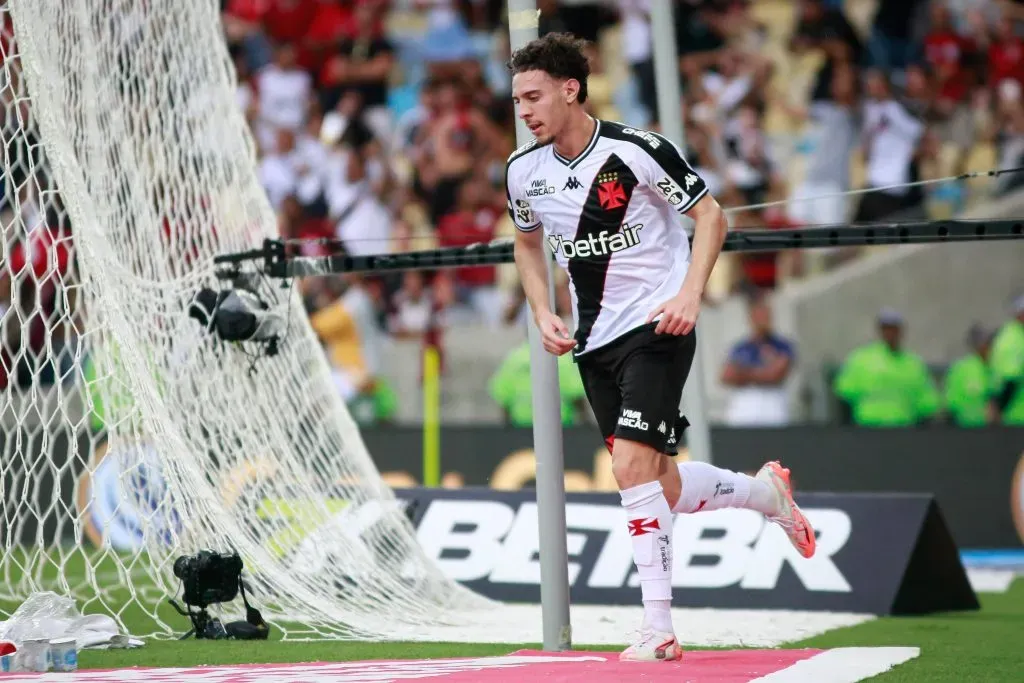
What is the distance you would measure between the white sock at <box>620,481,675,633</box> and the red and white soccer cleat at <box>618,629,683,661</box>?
6 cm

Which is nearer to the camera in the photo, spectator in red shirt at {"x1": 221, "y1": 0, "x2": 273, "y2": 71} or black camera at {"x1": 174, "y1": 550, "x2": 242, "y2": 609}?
black camera at {"x1": 174, "y1": 550, "x2": 242, "y2": 609}

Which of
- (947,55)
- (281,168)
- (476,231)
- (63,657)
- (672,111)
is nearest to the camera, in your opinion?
(63,657)

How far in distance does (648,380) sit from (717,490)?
85 cm

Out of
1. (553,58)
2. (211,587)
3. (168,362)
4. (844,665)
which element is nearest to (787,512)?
(844,665)

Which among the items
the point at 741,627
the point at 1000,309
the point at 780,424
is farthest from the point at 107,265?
the point at 1000,309

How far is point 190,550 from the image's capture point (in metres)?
7.43

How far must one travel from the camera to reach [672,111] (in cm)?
1058

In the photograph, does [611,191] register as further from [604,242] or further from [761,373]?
[761,373]

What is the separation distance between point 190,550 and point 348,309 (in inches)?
308

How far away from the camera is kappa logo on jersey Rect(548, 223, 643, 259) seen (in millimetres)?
6059

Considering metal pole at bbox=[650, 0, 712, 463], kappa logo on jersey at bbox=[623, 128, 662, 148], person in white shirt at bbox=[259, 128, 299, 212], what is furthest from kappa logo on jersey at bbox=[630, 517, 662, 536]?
person in white shirt at bbox=[259, 128, 299, 212]

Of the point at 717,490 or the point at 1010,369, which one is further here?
the point at 1010,369

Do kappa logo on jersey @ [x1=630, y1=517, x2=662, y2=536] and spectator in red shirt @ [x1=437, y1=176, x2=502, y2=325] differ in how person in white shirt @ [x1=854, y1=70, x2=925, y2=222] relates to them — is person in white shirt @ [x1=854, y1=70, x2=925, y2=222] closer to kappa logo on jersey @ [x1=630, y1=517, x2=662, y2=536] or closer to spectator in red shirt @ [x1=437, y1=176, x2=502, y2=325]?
spectator in red shirt @ [x1=437, y1=176, x2=502, y2=325]

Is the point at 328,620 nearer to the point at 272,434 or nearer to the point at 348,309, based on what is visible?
the point at 272,434
